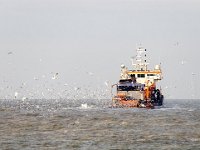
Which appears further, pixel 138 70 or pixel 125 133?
pixel 138 70

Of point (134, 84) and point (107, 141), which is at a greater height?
point (134, 84)

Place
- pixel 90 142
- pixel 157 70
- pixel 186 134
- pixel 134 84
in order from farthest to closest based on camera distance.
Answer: pixel 157 70, pixel 134 84, pixel 186 134, pixel 90 142

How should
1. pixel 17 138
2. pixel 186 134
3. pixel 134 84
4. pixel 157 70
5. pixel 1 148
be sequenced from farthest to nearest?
pixel 157 70
pixel 134 84
pixel 186 134
pixel 17 138
pixel 1 148

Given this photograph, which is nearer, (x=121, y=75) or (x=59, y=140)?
(x=59, y=140)

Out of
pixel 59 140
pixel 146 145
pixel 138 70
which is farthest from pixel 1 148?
pixel 138 70

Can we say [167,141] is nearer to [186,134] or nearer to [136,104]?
[186,134]

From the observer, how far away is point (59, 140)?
51562 mm

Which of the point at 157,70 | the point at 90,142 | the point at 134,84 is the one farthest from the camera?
the point at 157,70

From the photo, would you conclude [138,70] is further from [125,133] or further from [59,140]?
[59,140]

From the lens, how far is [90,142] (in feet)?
164

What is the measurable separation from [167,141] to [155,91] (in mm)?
90296

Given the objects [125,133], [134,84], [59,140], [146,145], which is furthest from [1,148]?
[134,84]

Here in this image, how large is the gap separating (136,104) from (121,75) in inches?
454

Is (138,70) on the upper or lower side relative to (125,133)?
upper
